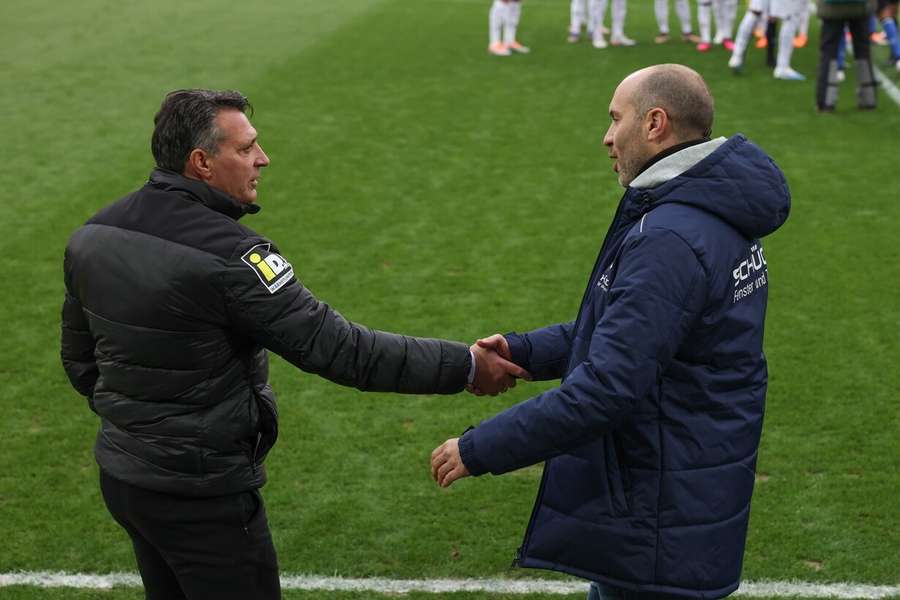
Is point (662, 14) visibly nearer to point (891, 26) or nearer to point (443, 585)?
point (891, 26)

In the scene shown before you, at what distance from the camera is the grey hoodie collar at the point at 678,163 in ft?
10.2

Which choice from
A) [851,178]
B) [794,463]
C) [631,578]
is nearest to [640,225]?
[631,578]

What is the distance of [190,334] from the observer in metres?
3.23

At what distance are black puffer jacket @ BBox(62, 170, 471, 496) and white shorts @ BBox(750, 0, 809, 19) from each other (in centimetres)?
1245

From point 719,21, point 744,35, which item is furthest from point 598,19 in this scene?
point 744,35

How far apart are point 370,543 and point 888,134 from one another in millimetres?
8822

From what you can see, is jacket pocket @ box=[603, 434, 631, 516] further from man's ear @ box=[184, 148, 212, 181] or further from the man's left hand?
man's ear @ box=[184, 148, 212, 181]

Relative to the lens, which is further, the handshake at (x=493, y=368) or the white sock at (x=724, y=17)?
the white sock at (x=724, y=17)

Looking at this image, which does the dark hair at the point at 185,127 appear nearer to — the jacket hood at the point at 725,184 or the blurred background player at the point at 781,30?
the jacket hood at the point at 725,184

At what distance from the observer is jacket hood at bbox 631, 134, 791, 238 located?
10.1ft

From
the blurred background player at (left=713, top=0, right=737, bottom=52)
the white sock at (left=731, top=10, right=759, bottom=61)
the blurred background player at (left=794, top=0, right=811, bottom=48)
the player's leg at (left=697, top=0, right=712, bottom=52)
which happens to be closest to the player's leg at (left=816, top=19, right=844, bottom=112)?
the white sock at (left=731, top=10, right=759, bottom=61)

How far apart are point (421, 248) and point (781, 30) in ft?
25.5

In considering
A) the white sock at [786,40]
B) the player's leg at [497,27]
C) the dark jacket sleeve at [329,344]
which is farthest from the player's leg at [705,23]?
the dark jacket sleeve at [329,344]

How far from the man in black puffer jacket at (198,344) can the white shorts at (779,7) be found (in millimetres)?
12400
